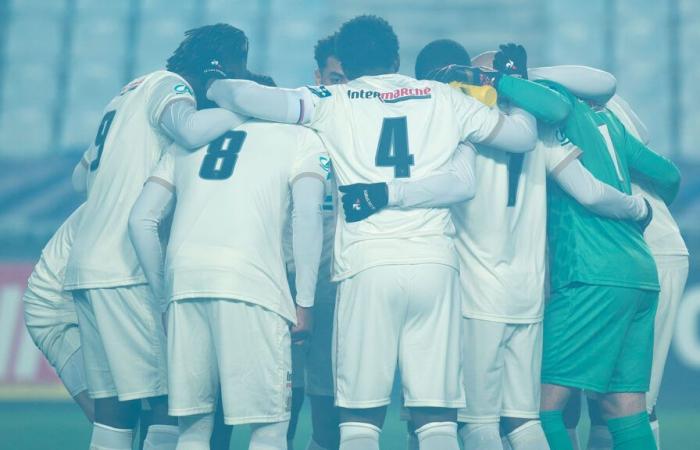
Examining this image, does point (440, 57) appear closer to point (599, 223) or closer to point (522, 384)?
point (599, 223)

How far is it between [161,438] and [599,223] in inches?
87.2

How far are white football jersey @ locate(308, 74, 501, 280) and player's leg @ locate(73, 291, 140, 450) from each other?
1.18m

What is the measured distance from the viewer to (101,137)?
480cm

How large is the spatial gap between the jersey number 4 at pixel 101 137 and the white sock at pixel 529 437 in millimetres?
2282

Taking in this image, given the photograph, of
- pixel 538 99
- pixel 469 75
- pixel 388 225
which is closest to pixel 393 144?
pixel 388 225

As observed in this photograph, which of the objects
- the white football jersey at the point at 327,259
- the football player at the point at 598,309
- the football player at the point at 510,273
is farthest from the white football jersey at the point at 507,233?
the white football jersey at the point at 327,259

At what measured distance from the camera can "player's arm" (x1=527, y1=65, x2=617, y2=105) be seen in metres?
4.85

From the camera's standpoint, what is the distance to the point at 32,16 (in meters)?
16.4

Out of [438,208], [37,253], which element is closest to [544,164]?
[438,208]

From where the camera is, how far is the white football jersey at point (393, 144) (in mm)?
4219

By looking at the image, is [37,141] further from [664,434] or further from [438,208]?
[438,208]

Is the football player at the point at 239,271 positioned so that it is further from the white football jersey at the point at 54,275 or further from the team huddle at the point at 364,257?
the white football jersey at the point at 54,275

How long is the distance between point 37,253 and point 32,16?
8.25 m

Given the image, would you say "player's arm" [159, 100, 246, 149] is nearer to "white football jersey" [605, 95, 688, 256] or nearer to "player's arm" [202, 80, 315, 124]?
"player's arm" [202, 80, 315, 124]
